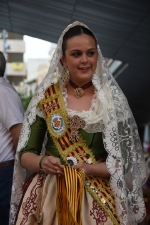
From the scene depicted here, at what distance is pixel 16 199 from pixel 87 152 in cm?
63

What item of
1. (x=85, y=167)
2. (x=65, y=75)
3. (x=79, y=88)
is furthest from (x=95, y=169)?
(x=65, y=75)

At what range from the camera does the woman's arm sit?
3464mm

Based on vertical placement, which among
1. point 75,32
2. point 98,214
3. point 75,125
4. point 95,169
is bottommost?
point 98,214

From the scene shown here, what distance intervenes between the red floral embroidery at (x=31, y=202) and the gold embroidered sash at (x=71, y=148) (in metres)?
0.22

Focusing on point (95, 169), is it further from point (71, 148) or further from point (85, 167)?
point (71, 148)

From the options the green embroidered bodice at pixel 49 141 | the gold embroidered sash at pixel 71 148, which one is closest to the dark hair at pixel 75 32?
the gold embroidered sash at pixel 71 148

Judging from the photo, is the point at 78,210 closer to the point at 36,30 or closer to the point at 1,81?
the point at 1,81

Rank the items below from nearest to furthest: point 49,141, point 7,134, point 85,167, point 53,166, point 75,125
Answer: point 53,166 → point 85,167 → point 75,125 → point 49,141 → point 7,134

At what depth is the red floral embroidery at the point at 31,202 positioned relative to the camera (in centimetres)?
359

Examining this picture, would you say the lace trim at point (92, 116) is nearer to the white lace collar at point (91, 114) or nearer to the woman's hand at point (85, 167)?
the white lace collar at point (91, 114)

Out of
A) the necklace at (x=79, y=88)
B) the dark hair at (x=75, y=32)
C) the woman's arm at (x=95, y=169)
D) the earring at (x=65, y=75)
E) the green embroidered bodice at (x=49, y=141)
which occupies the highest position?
the dark hair at (x=75, y=32)

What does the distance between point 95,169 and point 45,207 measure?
0.37m

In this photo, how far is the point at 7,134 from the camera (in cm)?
453

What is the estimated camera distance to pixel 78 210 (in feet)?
11.2
